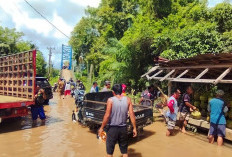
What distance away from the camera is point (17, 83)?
9.18 meters

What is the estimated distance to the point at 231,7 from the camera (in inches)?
616

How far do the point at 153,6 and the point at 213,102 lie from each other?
1420 centimetres

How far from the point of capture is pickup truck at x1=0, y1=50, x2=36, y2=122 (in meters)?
7.87

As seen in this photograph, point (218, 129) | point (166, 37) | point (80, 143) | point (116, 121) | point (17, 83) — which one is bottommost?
point (80, 143)

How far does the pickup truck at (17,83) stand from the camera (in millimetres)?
7871

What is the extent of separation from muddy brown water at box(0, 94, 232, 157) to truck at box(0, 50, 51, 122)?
0.85m

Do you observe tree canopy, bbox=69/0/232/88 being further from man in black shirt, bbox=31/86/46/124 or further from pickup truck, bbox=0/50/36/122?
pickup truck, bbox=0/50/36/122

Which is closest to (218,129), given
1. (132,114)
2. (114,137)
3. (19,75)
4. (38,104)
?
(132,114)

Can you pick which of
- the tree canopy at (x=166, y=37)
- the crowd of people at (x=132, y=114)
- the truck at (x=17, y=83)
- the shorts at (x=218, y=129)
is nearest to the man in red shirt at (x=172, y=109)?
the crowd of people at (x=132, y=114)

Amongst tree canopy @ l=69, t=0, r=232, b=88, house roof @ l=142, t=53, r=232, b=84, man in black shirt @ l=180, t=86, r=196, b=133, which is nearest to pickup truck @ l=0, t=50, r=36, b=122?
house roof @ l=142, t=53, r=232, b=84

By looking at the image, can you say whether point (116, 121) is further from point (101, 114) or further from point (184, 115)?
point (184, 115)

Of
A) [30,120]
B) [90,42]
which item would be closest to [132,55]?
[30,120]

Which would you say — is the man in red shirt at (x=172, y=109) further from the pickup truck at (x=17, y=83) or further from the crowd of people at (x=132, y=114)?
the pickup truck at (x=17, y=83)

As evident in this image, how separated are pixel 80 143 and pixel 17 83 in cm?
397
